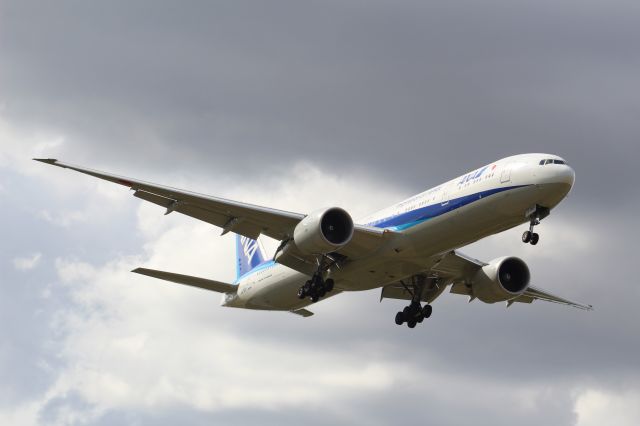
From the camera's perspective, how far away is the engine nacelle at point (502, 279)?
2010 inches

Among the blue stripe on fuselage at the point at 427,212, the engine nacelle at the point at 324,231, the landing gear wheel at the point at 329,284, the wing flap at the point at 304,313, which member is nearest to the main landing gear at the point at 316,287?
the landing gear wheel at the point at 329,284

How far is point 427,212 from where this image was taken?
43.7 m

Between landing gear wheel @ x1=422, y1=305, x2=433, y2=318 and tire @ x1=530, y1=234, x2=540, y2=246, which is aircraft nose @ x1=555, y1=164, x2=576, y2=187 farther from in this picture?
landing gear wheel @ x1=422, y1=305, x2=433, y2=318

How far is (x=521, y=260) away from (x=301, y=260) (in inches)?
420

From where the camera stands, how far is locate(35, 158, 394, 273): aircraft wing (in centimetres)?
4497

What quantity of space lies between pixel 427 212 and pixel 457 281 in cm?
973

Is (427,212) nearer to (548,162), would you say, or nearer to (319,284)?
(548,162)

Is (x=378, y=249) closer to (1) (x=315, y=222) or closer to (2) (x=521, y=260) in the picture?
(1) (x=315, y=222)

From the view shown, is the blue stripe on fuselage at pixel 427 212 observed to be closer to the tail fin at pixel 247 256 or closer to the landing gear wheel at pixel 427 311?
the landing gear wheel at pixel 427 311

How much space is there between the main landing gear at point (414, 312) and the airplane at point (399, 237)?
46mm

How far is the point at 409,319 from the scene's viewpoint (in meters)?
52.1

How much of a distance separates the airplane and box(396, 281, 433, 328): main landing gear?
5 centimetres

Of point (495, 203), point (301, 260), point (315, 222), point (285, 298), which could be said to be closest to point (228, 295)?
point (285, 298)

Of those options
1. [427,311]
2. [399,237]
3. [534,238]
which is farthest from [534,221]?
[427,311]
